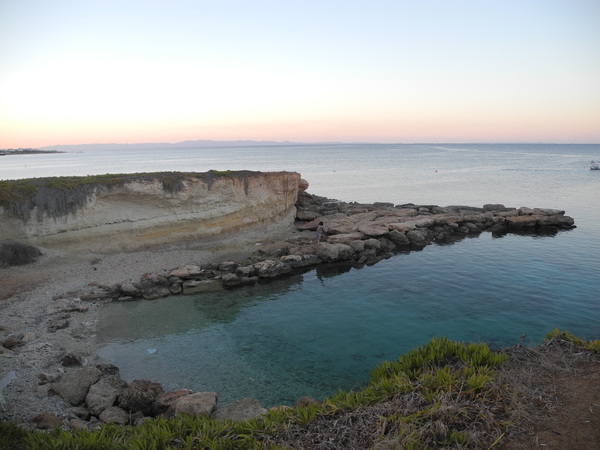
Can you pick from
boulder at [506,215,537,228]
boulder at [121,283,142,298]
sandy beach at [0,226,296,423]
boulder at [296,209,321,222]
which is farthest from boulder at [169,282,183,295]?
boulder at [506,215,537,228]

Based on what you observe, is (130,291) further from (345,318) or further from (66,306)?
(345,318)

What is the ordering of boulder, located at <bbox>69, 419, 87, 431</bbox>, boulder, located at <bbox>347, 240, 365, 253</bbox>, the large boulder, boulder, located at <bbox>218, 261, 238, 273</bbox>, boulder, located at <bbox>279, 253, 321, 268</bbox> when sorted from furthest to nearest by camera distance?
boulder, located at <bbox>347, 240, 365, 253</bbox>
boulder, located at <bbox>279, 253, 321, 268</bbox>
boulder, located at <bbox>218, 261, 238, 273</bbox>
the large boulder
boulder, located at <bbox>69, 419, 87, 431</bbox>

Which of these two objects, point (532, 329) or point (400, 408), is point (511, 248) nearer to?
point (532, 329)

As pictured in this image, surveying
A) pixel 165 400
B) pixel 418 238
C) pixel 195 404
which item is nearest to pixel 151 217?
pixel 165 400

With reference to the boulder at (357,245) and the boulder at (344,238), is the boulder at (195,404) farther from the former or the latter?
the boulder at (344,238)

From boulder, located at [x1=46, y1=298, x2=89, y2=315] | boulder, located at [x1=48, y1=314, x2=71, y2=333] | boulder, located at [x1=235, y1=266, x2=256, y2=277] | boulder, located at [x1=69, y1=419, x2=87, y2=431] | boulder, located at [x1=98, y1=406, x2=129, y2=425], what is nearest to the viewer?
boulder, located at [x1=69, y1=419, x2=87, y2=431]

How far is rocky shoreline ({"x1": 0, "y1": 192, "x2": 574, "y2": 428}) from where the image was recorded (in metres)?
10.2

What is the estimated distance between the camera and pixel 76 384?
36.3 feet

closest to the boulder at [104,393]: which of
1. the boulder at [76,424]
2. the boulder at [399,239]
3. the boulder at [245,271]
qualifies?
the boulder at [76,424]

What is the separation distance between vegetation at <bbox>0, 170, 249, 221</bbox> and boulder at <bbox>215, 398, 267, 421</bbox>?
60.2 ft

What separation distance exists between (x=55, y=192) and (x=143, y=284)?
8511 millimetres

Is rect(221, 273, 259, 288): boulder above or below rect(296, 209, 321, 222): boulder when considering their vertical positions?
below

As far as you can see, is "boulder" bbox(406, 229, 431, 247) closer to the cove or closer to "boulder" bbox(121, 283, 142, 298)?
the cove

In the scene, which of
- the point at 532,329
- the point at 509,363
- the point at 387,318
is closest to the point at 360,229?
the point at 387,318
